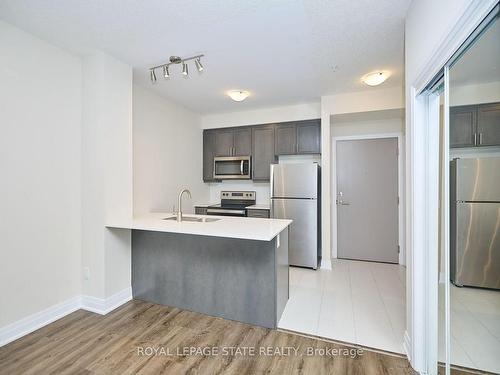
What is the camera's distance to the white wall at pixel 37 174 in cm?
200

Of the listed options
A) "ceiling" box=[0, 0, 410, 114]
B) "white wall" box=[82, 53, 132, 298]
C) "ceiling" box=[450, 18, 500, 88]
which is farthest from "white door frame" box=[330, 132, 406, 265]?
"white wall" box=[82, 53, 132, 298]

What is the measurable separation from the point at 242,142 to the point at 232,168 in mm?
495

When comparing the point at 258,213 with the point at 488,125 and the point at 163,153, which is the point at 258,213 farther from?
the point at 488,125

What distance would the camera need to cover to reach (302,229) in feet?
12.2

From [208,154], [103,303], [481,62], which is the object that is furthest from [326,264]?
[481,62]

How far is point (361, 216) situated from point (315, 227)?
104 centimetres

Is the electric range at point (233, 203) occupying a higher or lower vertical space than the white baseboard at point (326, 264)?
higher

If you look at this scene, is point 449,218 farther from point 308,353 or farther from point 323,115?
point 323,115

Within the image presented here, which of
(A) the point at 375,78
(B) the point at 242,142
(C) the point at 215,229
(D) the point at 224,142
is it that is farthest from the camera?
(D) the point at 224,142

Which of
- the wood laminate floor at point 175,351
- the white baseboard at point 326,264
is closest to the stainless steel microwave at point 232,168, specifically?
the white baseboard at point 326,264

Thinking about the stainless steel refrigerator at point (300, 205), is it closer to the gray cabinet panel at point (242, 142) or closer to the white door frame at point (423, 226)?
the gray cabinet panel at point (242, 142)

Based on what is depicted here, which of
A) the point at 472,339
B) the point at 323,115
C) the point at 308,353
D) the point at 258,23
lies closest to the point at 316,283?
the point at 308,353

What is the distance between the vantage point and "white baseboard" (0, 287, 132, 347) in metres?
2.01

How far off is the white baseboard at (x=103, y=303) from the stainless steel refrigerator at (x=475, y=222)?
2.85 m
